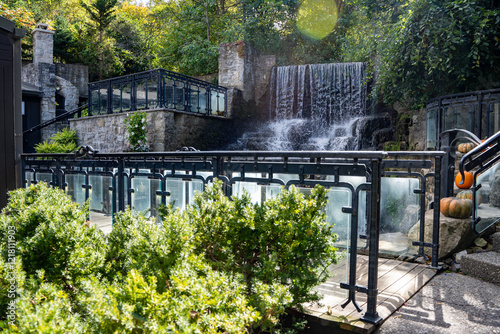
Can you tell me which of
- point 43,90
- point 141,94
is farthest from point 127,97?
point 43,90

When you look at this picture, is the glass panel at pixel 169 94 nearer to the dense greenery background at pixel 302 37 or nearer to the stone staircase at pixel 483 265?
the dense greenery background at pixel 302 37

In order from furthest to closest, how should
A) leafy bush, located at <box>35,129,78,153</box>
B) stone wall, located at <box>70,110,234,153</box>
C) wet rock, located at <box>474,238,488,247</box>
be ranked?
leafy bush, located at <box>35,129,78,153</box>, stone wall, located at <box>70,110,234,153</box>, wet rock, located at <box>474,238,488,247</box>

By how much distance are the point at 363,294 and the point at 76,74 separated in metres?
20.6

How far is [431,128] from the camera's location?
8875 mm

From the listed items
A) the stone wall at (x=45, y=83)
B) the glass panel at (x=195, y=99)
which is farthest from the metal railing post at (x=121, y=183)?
the stone wall at (x=45, y=83)

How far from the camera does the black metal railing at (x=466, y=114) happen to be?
24.0 ft

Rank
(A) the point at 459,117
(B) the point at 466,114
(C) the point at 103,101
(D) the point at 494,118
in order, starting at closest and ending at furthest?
(D) the point at 494,118
(B) the point at 466,114
(A) the point at 459,117
(C) the point at 103,101

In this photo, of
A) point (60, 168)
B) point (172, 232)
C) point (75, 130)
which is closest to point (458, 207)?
point (172, 232)

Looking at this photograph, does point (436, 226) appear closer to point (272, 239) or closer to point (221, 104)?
point (272, 239)

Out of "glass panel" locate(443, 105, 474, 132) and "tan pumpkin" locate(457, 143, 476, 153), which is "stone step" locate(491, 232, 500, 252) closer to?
"tan pumpkin" locate(457, 143, 476, 153)

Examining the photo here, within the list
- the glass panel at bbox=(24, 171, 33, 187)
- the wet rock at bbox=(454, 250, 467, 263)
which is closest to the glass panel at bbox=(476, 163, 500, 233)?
the wet rock at bbox=(454, 250, 467, 263)

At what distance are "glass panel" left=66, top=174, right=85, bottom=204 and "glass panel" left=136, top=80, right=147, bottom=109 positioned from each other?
807cm

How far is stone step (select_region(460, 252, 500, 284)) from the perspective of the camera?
10.6ft

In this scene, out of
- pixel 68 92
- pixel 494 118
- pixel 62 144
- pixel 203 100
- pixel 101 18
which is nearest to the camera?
pixel 494 118
